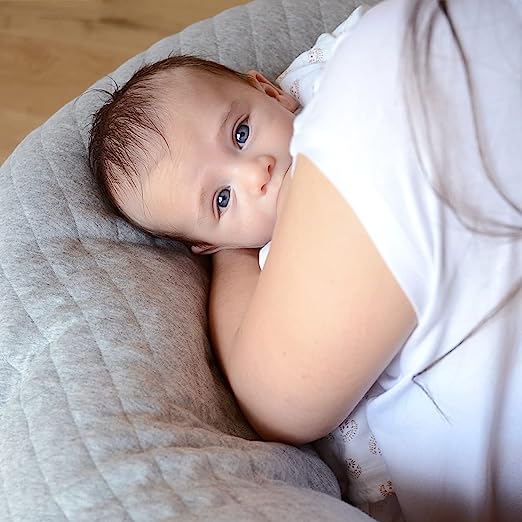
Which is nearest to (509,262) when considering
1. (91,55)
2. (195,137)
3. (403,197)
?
(403,197)

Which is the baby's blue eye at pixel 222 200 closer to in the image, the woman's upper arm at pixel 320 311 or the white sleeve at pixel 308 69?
the white sleeve at pixel 308 69

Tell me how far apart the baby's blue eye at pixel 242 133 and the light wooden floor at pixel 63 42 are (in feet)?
3.20

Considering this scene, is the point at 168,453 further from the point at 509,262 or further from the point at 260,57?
the point at 260,57

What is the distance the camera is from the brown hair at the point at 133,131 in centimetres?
100

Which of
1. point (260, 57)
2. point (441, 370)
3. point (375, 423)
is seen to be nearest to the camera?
point (441, 370)

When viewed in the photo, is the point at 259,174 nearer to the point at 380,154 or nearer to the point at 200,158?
the point at 200,158

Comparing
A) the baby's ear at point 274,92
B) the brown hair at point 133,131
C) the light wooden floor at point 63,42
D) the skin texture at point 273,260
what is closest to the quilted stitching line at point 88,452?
the skin texture at point 273,260

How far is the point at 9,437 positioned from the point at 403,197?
469mm

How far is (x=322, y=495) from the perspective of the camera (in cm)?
73

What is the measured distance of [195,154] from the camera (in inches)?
38.5

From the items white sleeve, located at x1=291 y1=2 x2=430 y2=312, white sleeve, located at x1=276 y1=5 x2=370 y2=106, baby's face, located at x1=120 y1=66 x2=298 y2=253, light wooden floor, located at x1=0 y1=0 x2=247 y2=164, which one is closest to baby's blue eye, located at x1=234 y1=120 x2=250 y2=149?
baby's face, located at x1=120 y1=66 x2=298 y2=253

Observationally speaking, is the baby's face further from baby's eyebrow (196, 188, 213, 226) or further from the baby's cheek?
the baby's cheek

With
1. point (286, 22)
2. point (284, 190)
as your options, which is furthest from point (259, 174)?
point (286, 22)

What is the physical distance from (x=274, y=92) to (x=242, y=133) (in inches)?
4.5
